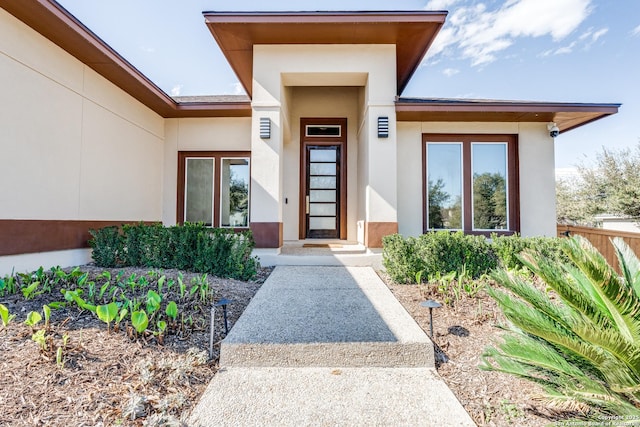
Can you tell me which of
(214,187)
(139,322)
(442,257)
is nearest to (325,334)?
(139,322)

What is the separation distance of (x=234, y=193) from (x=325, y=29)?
13.6ft

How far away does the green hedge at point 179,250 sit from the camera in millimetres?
4777

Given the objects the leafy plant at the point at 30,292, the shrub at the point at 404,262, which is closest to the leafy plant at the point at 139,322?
the leafy plant at the point at 30,292

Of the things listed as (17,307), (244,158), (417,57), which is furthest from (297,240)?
(17,307)

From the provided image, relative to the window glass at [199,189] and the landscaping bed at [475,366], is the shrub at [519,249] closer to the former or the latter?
the landscaping bed at [475,366]

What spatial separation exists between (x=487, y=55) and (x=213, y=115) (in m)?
10.2

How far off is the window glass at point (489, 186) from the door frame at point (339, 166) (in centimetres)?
307

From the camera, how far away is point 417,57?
6629mm

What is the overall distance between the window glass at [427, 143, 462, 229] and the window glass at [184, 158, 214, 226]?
5264mm

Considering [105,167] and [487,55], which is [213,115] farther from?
[487,55]

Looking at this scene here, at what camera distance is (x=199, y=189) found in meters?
7.70

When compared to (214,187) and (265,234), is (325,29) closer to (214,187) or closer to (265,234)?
(265,234)

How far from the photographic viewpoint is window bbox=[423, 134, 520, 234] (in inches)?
281

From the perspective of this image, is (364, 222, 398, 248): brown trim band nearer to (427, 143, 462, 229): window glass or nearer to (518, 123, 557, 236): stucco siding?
(427, 143, 462, 229): window glass
